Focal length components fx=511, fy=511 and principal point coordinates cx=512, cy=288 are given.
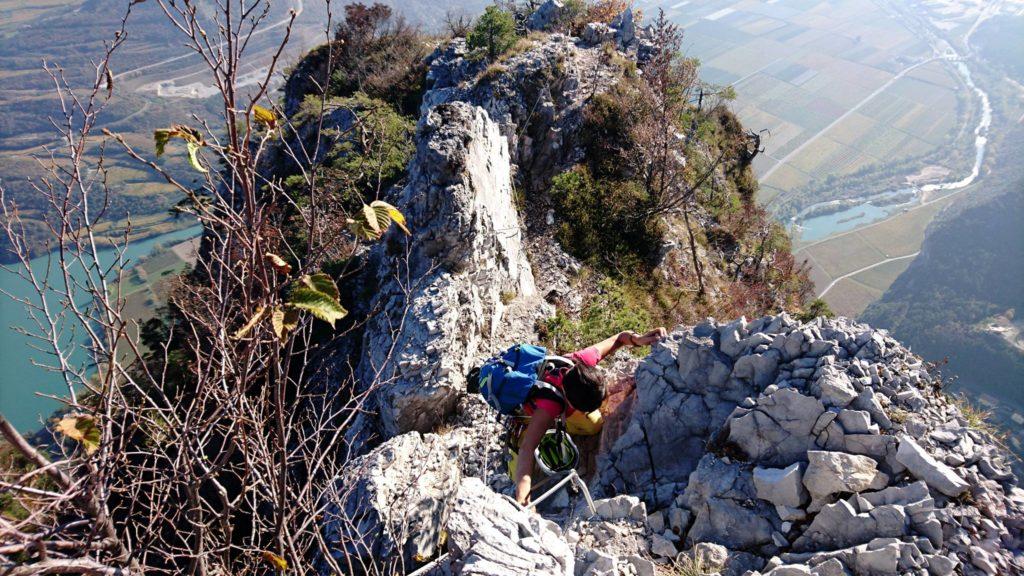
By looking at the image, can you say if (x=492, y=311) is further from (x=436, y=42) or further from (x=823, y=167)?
(x=823, y=167)

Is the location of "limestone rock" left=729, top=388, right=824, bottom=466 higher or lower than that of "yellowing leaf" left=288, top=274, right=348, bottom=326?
lower

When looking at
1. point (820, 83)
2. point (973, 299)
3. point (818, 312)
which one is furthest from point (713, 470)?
point (820, 83)

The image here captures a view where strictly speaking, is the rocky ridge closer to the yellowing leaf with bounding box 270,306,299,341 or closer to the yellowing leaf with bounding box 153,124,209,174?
the yellowing leaf with bounding box 270,306,299,341

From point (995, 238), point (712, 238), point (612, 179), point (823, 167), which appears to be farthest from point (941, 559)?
point (823, 167)

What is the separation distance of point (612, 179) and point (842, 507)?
10497 millimetres

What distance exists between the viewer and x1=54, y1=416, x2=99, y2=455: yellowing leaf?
2170 mm

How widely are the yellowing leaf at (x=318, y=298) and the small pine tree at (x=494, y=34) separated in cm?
1505

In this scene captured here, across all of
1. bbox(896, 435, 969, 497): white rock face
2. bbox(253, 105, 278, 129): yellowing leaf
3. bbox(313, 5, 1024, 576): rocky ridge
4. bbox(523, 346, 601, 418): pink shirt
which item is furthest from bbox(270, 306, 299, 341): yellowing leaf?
bbox(896, 435, 969, 497): white rock face

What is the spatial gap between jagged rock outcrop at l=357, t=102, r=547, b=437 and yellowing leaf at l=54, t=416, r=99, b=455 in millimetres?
4157

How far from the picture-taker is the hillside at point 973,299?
41531 millimetres

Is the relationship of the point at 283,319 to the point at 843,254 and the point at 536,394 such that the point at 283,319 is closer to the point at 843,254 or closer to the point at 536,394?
the point at 536,394

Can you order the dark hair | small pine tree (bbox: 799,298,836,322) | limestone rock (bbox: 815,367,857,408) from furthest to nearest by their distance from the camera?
1. small pine tree (bbox: 799,298,836,322)
2. the dark hair
3. limestone rock (bbox: 815,367,857,408)

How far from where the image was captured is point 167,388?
37.7ft

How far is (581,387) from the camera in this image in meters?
5.30
